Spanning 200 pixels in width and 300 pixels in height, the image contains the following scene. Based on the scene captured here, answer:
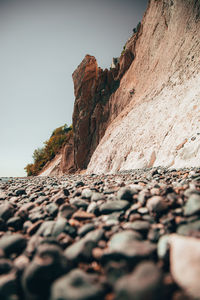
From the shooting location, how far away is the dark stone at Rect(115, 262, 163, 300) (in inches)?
27.1

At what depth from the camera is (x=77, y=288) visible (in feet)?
2.61

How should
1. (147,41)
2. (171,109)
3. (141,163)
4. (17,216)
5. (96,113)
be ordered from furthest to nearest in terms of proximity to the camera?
(96,113), (147,41), (171,109), (141,163), (17,216)

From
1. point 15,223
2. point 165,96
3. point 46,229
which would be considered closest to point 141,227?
point 46,229

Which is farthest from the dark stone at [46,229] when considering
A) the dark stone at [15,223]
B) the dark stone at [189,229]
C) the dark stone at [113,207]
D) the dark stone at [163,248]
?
the dark stone at [189,229]

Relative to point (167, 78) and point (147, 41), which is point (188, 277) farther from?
point (147, 41)

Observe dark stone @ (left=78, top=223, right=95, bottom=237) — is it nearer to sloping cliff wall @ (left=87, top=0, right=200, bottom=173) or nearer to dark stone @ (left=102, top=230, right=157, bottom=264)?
dark stone @ (left=102, top=230, right=157, bottom=264)

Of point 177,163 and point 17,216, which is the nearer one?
point 17,216

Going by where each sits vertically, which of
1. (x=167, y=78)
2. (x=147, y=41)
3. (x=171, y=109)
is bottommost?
(x=171, y=109)

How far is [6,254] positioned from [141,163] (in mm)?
6608

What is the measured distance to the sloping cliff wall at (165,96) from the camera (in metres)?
5.86

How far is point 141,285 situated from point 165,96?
10.2 m

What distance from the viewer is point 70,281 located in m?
0.83

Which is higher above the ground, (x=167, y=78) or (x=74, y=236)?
(x=167, y=78)

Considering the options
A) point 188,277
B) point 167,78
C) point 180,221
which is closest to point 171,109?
point 167,78
